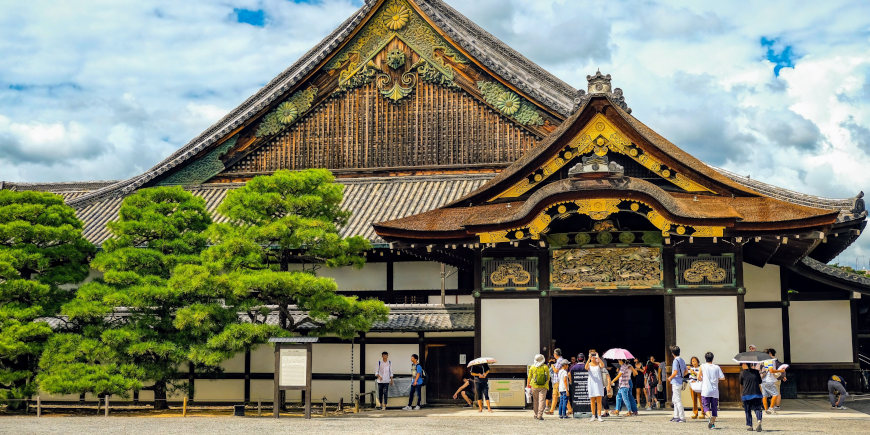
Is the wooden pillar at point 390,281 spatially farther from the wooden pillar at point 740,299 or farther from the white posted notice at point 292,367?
the wooden pillar at point 740,299

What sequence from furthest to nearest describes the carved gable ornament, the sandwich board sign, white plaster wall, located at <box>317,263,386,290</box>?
white plaster wall, located at <box>317,263,386,290</box> < the carved gable ornament < the sandwich board sign

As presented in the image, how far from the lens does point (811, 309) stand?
2759cm

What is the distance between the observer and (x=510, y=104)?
30688mm

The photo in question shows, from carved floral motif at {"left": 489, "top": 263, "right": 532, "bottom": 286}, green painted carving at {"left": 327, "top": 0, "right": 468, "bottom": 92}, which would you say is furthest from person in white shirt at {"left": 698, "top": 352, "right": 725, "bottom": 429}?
green painted carving at {"left": 327, "top": 0, "right": 468, "bottom": 92}

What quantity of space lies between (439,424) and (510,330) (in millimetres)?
4318

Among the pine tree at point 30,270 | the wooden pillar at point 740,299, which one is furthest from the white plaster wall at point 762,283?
the pine tree at point 30,270

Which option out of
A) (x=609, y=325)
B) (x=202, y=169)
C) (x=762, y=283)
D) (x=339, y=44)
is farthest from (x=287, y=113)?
(x=762, y=283)

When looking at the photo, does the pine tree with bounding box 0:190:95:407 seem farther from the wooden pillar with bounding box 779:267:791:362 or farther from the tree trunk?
the wooden pillar with bounding box 779:267:791:362

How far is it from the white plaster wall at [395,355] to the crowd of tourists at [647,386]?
298cm

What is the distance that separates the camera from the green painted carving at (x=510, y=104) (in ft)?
99.8

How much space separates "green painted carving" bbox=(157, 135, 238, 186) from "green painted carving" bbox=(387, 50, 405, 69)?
5903 millimetres

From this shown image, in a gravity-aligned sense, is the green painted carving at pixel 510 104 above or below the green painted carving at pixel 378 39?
below

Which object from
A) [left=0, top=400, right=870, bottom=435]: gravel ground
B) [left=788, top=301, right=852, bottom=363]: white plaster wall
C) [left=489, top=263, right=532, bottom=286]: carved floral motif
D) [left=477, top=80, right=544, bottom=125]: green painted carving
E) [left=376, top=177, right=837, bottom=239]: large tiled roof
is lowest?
[left=0, top=400, right=870, bottom=435]: gravel ground

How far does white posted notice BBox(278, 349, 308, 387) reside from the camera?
850 inches
